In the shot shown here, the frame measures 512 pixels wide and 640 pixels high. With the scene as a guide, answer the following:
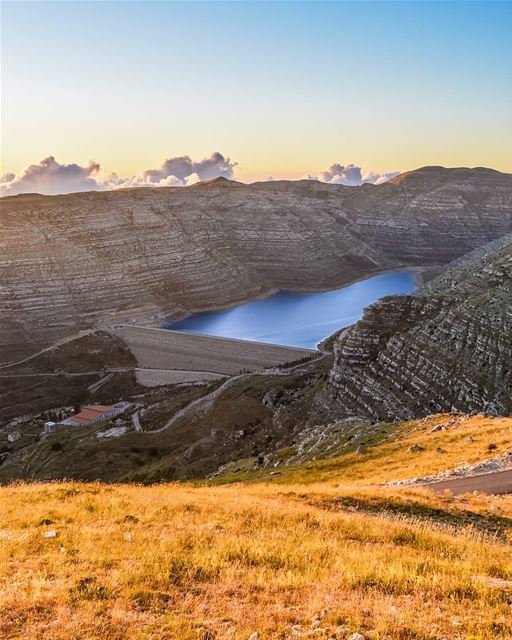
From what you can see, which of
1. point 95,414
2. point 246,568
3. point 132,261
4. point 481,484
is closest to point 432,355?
point 481,484

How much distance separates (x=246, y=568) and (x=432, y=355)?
130 feet

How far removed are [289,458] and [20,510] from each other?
24.1 meters

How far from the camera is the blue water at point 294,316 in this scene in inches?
5039

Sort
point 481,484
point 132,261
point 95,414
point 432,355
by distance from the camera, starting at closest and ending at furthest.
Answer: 1. point 481,484
2. point 432,355
3. point 95,414
4. point 132,261

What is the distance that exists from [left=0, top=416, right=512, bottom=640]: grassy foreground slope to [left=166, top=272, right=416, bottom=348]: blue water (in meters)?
102

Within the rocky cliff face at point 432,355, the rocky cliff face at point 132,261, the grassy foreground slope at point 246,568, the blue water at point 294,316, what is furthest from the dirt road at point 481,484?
the rocky cliff face at point 132,261

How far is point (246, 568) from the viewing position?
9.30m

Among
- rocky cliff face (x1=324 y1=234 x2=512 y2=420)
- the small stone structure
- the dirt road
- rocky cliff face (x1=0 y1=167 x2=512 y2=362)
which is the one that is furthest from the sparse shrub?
rocky cliff face (x1=0 y1=167 x2=512 y2=362)

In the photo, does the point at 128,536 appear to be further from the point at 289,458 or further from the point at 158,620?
the point at 289,458

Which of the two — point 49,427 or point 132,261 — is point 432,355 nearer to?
point 49,427

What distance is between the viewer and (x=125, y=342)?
4596 inches

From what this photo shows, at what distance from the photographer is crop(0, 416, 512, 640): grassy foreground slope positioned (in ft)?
23.4

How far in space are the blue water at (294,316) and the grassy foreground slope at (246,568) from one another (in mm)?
102253

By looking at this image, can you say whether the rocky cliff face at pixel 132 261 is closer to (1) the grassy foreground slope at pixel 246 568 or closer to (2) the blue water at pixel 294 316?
(2) the blue water at pixel 294 316
